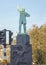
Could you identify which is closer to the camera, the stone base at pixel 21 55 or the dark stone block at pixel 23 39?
the stone base at pixel 21 55

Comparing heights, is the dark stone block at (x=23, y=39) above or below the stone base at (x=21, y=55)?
above

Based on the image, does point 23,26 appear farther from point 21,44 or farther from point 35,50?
point 35,50

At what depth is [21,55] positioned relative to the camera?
22.8 m

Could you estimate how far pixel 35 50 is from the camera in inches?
1577

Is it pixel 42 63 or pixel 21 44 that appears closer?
pixel 21 44

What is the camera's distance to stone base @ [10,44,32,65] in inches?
898

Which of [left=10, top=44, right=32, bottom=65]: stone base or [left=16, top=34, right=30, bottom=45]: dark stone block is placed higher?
[left=16, top=34, right=30, bottom=45]: dark stone block

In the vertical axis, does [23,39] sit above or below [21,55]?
above

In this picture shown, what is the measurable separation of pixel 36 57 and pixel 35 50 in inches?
45.5

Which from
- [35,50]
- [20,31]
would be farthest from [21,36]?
[35,50]

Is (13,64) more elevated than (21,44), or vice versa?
(21,44)

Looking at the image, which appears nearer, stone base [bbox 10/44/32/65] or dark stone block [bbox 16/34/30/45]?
stone base [bbox 10/44/32/65]

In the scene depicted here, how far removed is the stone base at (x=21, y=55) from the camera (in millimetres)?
22797

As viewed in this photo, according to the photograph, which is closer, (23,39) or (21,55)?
(21,55)
